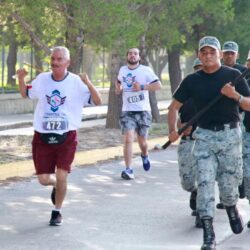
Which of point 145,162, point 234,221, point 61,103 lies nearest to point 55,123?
point 61,103

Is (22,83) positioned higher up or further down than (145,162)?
higher up

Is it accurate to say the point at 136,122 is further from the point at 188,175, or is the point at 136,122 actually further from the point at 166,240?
the point at 166,240

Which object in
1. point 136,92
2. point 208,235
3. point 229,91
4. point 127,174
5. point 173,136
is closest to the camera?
point 229,91

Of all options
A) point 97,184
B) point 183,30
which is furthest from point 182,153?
point 183,30

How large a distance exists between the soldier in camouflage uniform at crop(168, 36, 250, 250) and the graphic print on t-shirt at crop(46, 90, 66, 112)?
167 centimetres

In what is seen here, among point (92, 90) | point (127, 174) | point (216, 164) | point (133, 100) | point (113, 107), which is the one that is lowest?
point (127, 174)

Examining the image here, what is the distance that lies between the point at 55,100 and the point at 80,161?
249 inches

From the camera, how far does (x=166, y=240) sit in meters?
9.33

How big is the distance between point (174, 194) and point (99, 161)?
13.6 feet

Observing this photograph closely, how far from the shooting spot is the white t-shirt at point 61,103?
10.1 metres

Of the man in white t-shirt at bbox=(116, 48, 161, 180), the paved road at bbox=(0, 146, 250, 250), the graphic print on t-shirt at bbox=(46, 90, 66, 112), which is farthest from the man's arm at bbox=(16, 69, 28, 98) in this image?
the man in white t-shirt at bbox=(116, 48, 161, 180)

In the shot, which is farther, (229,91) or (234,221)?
(234,221)

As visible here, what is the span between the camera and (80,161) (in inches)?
645

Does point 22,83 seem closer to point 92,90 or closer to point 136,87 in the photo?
point 92,90
